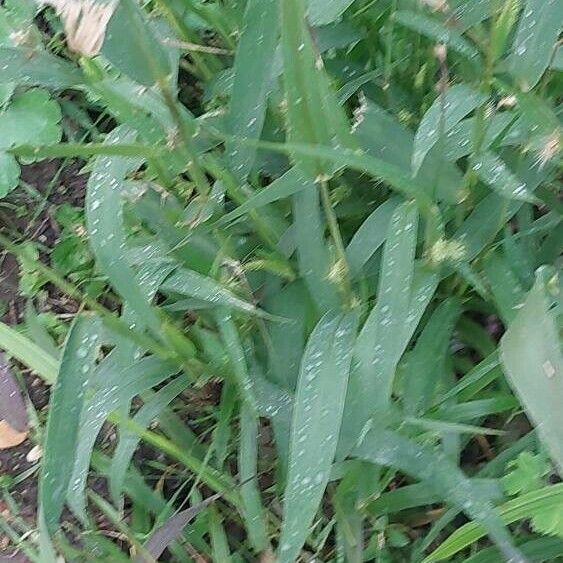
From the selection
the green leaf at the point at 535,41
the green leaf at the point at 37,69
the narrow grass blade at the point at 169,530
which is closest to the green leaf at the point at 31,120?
the green leaf at the point at 37,69

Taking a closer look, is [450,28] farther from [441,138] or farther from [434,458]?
[434,458]

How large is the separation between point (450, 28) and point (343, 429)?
0.39 m

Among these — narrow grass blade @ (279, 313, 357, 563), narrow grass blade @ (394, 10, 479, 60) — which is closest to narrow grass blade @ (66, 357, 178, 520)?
narrow grass blade @ (279, 313, 357, 563)

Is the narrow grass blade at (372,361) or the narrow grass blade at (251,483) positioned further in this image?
the narrow grass blade at (251,483)

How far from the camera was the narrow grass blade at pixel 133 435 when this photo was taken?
37.4 inches

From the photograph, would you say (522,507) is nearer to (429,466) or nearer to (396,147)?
(429,466)

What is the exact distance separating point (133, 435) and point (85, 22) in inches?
22.4

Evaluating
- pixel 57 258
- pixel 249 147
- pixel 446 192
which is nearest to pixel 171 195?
pixel 249 147

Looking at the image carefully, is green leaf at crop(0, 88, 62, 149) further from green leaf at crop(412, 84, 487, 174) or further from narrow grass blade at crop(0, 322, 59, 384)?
green leaf at crop(412, 84, 487, 174)

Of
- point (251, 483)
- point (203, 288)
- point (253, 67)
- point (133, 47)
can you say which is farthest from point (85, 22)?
point (251, 483)

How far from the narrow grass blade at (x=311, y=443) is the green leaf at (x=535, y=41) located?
0.96 ft

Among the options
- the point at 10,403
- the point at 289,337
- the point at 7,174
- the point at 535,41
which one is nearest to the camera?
the point at 535,41

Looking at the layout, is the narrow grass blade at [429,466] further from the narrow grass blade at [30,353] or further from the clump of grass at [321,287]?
the narrow grass blade at [30,353]

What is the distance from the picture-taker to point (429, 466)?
83 cm
